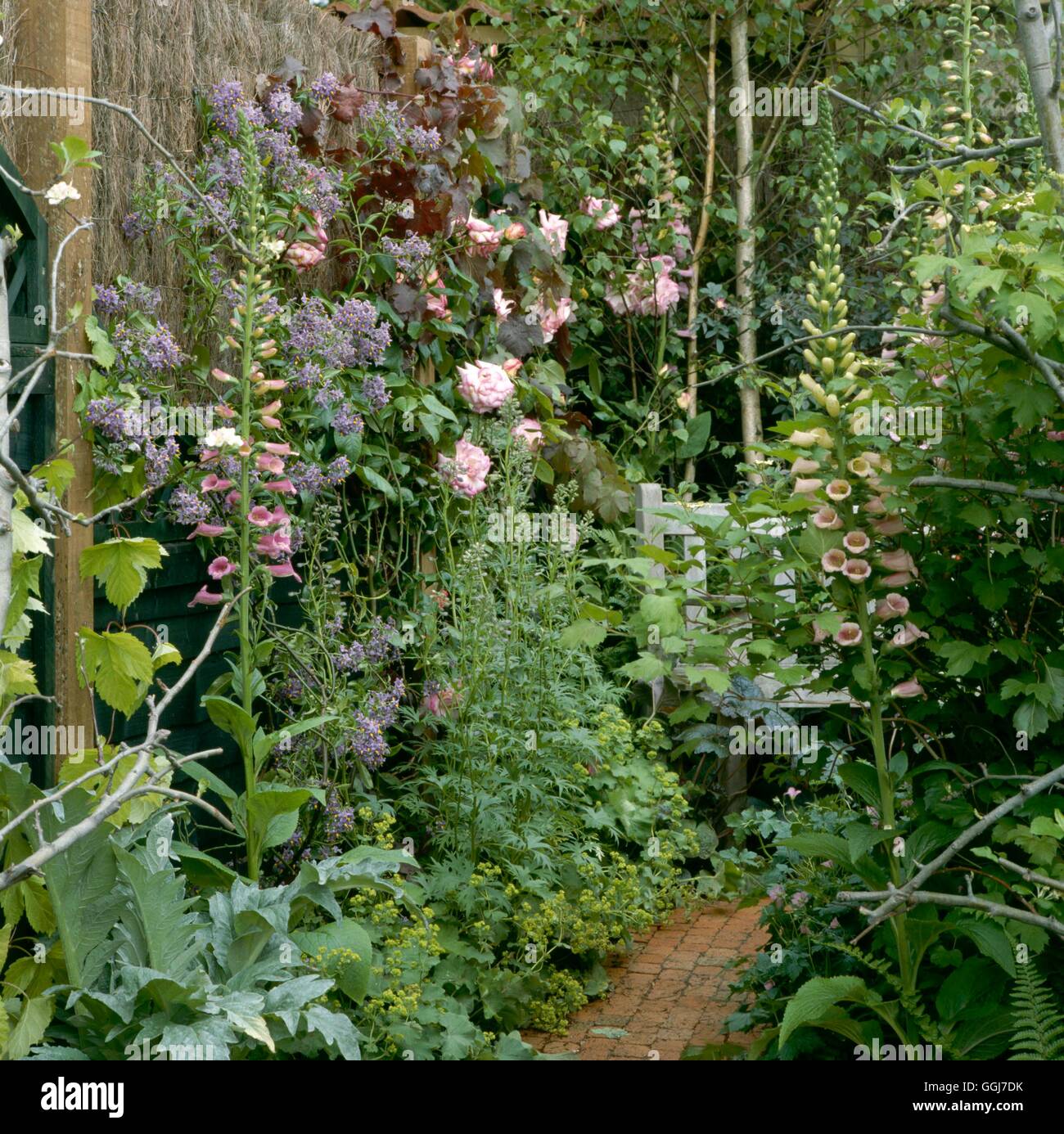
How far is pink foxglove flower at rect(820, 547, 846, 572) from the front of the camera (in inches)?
104

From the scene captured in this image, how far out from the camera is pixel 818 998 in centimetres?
254

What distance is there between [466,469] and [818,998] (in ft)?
7.26

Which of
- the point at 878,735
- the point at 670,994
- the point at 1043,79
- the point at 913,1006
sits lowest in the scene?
the point at 670,994

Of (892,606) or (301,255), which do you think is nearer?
(892,606)

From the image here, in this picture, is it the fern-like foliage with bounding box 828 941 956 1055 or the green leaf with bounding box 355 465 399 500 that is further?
the green leaf with bounding box 355 465 399 500

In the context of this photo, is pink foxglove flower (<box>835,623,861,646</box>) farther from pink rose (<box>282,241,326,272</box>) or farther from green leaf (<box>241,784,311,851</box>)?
pink rose (<box>282,241,326,272</box>)

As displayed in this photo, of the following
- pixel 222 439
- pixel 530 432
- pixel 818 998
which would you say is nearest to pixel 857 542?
pixel 818 998

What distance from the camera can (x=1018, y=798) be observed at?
214cm

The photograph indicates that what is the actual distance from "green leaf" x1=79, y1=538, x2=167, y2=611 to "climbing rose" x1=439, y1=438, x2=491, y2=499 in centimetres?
168

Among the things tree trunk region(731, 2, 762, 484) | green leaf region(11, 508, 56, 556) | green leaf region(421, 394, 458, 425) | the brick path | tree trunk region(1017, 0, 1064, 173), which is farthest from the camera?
tree trunk region(731, 2, 762, 484)

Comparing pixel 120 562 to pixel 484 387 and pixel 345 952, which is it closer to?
pixel 345 952

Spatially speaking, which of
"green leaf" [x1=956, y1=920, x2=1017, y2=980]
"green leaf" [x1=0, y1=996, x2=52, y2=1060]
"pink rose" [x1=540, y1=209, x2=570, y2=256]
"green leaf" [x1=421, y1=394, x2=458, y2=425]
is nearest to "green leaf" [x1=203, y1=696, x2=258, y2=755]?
"green leaf" [x1=0, y1=996, x2=52, y2=1060]

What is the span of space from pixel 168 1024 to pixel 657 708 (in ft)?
9.47

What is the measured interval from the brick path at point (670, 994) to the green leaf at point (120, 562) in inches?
65.6
